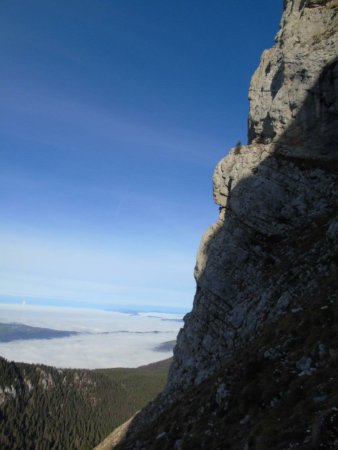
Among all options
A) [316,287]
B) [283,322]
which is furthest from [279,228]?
[283,322]

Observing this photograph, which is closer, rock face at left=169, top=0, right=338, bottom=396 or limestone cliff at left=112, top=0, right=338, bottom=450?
limestone cliff at left=112, top=0, right=338, bottom=450

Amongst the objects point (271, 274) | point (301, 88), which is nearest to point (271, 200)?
point (271, 274)

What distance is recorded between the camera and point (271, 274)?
42688mm

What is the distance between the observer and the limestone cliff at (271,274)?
2305 centimetres

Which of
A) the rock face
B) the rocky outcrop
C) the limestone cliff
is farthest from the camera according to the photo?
the rocky outcrop

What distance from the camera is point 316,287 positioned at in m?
32.4

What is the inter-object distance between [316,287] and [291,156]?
2376 cm

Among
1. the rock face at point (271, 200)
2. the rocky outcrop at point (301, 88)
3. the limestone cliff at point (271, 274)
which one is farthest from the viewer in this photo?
the rocky outcrop at point (301, 88)

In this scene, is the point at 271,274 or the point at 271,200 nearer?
the point at 271,274

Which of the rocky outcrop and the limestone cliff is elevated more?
the rocky outcrop

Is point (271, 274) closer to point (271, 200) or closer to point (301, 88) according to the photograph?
point (271, 200)

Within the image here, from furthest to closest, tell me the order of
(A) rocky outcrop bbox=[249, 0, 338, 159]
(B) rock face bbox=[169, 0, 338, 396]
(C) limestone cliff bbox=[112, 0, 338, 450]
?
(A) rocky outcrop bbox=[249, 0, 338, 159] → (B) rock face bbox=[169, 0, 338, 396] → (C) limestone cliff bbox=[112, 0, 338, 450]

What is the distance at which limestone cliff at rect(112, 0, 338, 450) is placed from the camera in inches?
907

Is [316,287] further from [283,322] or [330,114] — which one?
[330,114]
